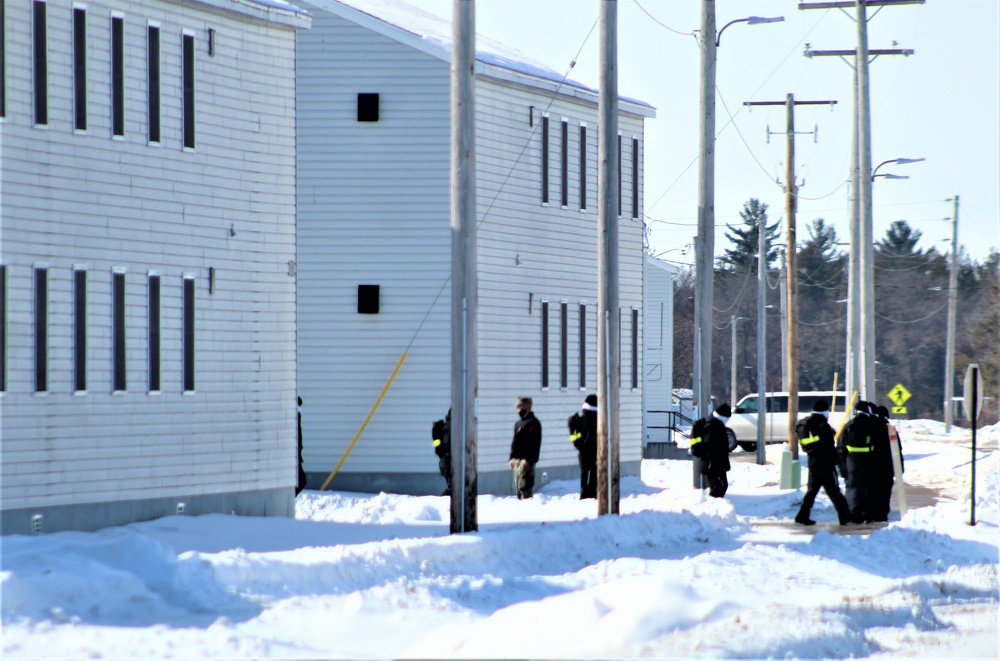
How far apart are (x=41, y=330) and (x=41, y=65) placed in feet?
10.0

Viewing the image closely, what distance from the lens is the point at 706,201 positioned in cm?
2458

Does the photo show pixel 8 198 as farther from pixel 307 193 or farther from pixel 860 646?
pixel 860 646

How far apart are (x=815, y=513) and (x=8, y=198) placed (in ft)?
43.1

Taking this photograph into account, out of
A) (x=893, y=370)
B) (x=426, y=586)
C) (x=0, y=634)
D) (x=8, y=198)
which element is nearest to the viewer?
(x=0, y=634)

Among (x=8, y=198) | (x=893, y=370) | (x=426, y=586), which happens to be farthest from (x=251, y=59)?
(x=893, y=370)

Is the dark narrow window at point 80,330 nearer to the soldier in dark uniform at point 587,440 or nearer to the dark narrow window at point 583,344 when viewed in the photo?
the soldier in dark uniform at point 587,440

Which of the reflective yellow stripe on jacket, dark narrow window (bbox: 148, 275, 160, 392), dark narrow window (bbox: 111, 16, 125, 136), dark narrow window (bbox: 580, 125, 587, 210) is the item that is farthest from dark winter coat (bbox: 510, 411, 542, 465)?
dark narrow window (bbox: 111, 16, 125, 136)

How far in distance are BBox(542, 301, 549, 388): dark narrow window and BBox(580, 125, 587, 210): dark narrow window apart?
2.38 metres

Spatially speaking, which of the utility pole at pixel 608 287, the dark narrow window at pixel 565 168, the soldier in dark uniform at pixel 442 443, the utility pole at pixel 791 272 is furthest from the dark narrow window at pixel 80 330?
the utility pole at pixel 791 272

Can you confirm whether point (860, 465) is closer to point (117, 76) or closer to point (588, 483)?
point (588, 483)

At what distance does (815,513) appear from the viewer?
859 inches

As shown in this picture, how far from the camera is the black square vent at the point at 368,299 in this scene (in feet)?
77.8

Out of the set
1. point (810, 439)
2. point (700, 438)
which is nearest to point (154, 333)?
point (700, 438)

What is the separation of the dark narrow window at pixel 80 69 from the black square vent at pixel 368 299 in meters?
8.09
